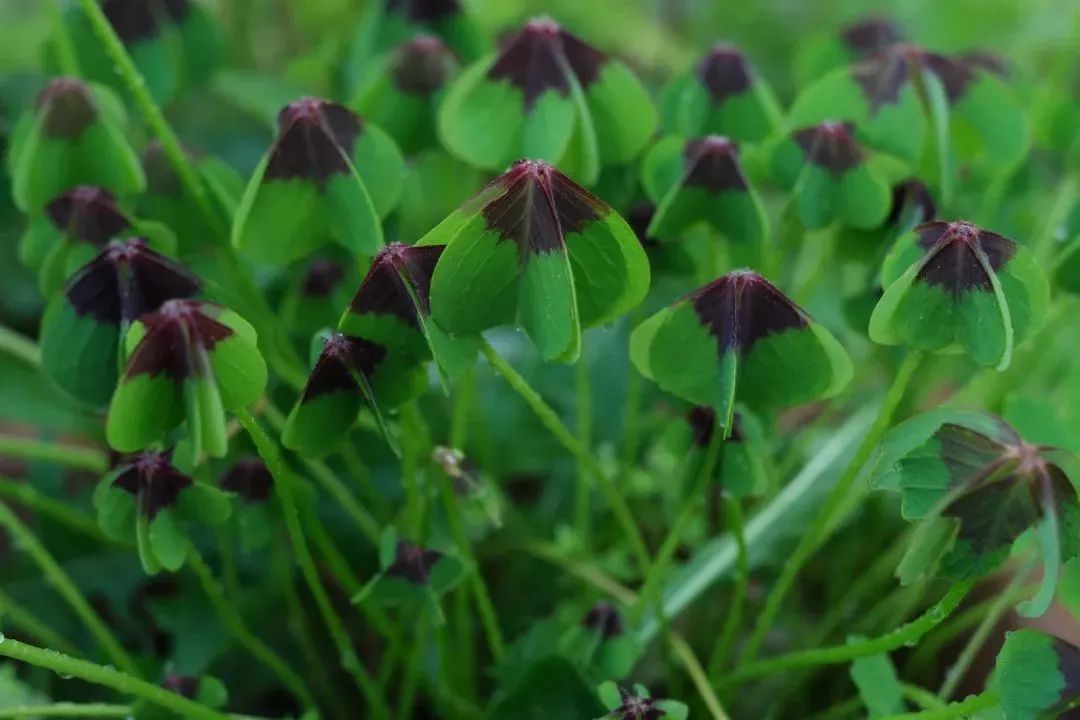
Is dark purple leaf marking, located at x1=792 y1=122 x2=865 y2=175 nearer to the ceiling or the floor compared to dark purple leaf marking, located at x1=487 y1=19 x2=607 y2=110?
nearer to the floor

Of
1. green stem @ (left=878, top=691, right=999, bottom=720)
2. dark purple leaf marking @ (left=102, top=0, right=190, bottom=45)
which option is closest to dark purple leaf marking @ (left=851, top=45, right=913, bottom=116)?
green stem @ (left=878, top=691, right=999, bottom=720)

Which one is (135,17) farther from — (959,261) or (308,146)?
(959,261)

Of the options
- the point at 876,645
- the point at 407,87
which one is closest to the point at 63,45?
the point at 407,87

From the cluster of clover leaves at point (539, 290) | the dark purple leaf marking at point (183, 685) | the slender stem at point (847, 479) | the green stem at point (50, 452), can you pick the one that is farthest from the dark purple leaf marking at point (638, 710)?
the green stem at point (50, 452)

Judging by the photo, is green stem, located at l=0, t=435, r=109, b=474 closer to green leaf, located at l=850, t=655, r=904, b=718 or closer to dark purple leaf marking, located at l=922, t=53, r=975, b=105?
green leaf, located at l=850, t=655, r=904, b=718

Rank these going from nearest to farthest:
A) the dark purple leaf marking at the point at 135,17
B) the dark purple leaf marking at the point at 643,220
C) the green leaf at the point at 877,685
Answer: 1. the green leaf at the point at 877,685
2. the dark purple leaf marking at the point at 643,220
3. the dark purple leaf marking at the point at 135,17

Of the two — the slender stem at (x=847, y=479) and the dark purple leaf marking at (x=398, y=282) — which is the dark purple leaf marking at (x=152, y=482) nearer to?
the dark purple leaf marking at (x=398, y=282)
